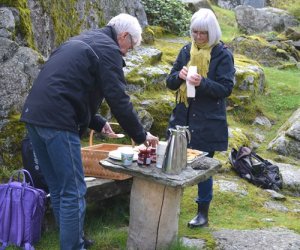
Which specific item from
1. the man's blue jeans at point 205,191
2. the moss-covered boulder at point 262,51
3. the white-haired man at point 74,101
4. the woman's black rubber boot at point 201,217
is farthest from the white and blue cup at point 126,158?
the moss-covered boulder at point 262,51

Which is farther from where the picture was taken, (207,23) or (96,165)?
(96,165)

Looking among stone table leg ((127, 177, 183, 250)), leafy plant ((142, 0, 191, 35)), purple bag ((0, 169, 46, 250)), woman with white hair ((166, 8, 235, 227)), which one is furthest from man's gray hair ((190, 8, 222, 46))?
leafy plant ((142, 0, 191, 35))

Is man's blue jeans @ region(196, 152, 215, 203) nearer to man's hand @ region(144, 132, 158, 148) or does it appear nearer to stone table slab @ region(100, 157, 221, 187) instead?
stone table slab @ region(100, 157, 221, 187)

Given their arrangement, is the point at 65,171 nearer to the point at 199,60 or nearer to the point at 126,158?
the point at 126,158

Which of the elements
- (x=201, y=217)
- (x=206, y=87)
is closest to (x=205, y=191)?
(x=201, y=217)

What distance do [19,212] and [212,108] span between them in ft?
6.41

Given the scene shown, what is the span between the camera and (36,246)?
15.0ft

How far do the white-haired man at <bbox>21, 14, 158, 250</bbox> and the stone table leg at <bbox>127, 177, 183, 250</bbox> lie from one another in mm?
562

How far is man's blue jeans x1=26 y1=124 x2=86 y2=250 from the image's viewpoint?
3742mm

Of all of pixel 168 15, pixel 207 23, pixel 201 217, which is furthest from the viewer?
pixel 168 15

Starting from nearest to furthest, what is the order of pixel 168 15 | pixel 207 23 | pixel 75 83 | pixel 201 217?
pixel 75 83, pixel 207 23, pixel 201 217, pixel 168 15

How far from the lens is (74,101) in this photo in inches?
147

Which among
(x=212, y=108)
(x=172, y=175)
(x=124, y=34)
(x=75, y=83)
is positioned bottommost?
(x=172, y=175)

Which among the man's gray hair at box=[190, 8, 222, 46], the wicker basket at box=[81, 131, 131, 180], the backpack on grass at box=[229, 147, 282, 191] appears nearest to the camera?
the man's gray hair at box=[190, 8, 222, 46]
